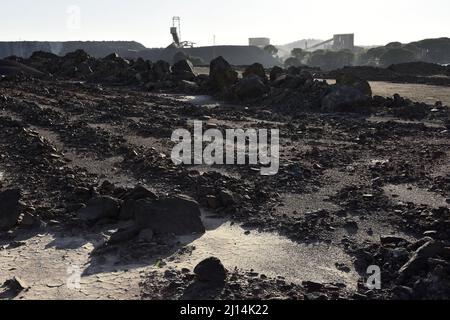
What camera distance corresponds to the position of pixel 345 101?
570 inches

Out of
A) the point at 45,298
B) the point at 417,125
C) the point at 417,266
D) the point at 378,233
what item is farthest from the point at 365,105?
the point at 45,298

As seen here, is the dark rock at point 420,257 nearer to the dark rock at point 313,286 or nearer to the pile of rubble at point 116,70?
the dark rock at point 313,286

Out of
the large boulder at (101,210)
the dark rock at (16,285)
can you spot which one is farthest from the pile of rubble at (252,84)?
the dark rock at (16,285)

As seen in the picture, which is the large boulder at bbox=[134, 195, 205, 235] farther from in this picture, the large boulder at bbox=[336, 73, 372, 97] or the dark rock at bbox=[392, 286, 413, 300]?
the large boulder at bbox=[336, 73, 372, 97]

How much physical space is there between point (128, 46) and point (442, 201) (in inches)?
4082

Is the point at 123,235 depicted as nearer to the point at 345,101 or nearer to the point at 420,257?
the point at 420,257

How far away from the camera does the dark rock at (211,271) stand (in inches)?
174

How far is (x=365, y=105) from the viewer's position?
14453 millimetres

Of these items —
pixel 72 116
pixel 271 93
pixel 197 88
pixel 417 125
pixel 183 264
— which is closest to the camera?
pixel 183 264

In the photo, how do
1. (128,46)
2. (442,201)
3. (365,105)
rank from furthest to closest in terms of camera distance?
1. (128,46)
2. (365,105)
3. (442,201)

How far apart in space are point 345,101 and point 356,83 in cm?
201

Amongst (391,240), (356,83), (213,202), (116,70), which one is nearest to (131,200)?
(213,202)

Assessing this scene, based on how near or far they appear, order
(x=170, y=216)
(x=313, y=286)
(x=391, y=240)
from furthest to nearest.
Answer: (x=170, y=216)
(x=391, y=240)
(x=313, y=286)

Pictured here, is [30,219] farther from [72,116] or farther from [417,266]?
[72,116]
